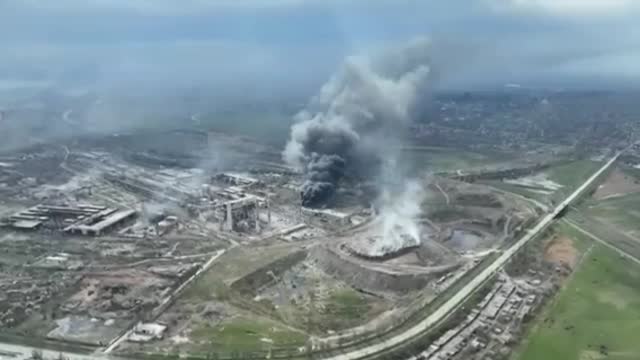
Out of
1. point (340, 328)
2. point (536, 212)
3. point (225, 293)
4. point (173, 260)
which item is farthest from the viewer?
point (536, 212)

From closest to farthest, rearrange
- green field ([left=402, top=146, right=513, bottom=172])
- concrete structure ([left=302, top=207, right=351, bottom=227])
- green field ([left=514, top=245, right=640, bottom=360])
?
1. green field ([left=514, top=245, right=640, bottom=360])
2. concrete structure ([left=302, top=207, right=351, bottom=227])
3. green field ([left=402, top=146, right=513, bottom=172])

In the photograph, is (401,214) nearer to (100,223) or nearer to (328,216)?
(328,216)

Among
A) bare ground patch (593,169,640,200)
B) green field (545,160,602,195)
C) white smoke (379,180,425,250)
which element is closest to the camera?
white smoke (379,180,425,250)

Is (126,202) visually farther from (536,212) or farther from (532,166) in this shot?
(532,166)

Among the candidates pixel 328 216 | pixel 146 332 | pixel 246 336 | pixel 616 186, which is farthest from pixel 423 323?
pixel 616 186

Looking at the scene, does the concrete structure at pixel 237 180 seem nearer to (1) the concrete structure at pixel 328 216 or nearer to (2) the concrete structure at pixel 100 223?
(1) the concrete structure at pixel 328 216

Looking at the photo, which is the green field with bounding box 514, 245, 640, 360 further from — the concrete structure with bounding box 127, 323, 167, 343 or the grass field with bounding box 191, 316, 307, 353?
the concrete structure with bounding box 127, 323, 167, 343

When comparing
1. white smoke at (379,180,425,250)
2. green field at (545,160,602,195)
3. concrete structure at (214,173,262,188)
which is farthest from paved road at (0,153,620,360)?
concrete structure at (214,173,262,188)

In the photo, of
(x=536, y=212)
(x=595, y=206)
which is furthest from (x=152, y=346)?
(x=595, y=206)

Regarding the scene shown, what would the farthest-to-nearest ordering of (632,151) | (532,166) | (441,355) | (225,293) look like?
(632,151)
(532,166)
(225,293)
(441,355)
